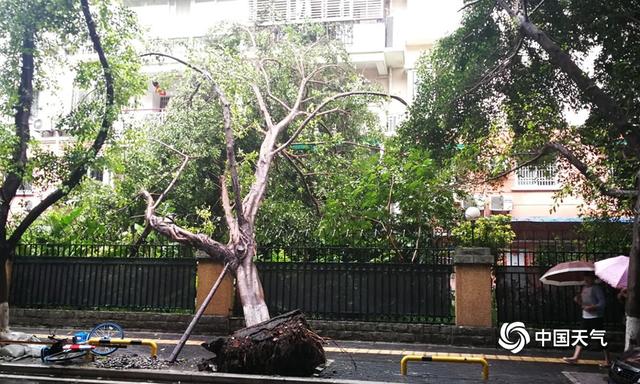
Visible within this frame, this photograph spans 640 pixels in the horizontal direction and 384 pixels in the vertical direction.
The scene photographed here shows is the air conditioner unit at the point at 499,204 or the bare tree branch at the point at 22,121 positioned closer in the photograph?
the bare tree branch at the point at 22,121

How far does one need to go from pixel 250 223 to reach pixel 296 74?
7.16 metres

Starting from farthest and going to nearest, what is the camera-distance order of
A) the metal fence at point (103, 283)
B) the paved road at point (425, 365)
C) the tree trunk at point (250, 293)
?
the metal fence at point (103, 283) → the tree trunk at point (250, 293) → the paved road at point (425, 365)

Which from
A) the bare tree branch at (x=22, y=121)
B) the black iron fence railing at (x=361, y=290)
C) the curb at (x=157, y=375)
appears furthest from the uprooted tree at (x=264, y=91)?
the curb at (x=157, y=375)

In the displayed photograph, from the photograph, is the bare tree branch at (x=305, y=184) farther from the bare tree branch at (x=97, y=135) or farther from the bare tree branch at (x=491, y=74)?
the bare tree branch at (x=97, y=135)

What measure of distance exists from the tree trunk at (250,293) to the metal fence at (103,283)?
2320mm

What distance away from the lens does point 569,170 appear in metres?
14.0

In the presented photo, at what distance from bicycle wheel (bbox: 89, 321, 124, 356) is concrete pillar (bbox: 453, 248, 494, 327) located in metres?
7.08

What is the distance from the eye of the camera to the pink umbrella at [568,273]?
33.7ft

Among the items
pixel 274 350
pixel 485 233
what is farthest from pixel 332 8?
pixel 274 350

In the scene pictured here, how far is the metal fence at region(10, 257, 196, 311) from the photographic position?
43.9 ft

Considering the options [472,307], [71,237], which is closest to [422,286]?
[472,307]

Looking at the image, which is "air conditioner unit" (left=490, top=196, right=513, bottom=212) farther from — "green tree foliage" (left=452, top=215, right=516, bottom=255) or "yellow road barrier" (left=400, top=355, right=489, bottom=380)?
"yellow road barrier" (left=400, top=355, right=489, bottom=380)

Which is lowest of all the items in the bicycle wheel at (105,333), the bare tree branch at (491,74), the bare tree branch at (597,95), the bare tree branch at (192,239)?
the bicycle wheel at (105,333)

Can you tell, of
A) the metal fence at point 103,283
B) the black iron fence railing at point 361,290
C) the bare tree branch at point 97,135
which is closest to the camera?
the bare tree branch at point 97,135
